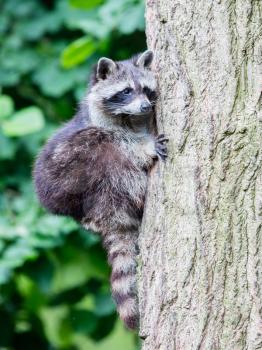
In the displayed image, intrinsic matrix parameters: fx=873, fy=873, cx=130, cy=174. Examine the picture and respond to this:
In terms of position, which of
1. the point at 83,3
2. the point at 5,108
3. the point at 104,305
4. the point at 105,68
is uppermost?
the point at 83,3

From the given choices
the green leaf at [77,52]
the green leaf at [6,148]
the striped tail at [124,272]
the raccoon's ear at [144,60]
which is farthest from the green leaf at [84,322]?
the raccoon's ear at [144,60]

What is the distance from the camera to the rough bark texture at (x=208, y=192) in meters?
4.27

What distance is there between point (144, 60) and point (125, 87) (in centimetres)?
37

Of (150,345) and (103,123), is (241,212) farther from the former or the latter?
(103,123)

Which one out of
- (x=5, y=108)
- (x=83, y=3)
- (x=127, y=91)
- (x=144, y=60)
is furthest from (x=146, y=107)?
(x=83, y=3)

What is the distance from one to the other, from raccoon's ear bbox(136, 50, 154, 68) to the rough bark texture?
512 mm

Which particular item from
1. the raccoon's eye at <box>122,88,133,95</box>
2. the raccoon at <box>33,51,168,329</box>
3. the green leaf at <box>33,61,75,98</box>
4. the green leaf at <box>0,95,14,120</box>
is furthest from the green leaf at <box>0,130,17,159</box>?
the raccoon's eye at <box>122,88,133,95</box>

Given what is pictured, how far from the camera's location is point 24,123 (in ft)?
22.1

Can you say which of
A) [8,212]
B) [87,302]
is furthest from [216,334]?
[87,302]

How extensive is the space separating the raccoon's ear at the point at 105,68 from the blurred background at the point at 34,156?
135cm

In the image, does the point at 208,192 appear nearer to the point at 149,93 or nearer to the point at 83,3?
the point at 149,93

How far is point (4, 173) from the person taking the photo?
7.83 metres

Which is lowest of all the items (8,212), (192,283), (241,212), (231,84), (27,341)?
(27,341)

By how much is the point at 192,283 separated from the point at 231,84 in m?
1.02
